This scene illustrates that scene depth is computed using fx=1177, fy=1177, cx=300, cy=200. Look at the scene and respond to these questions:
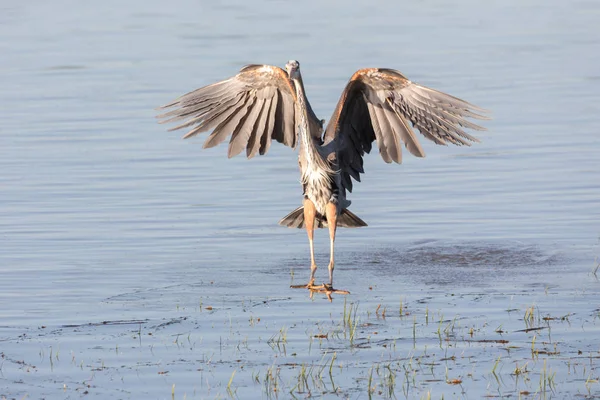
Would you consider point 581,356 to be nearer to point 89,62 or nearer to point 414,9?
point 89,62

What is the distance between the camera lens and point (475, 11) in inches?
1134

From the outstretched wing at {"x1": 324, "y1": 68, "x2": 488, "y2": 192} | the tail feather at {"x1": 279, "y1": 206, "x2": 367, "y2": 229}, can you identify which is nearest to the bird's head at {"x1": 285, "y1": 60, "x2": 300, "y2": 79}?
the outstretched wing at {"x1": 324, "y1": 68, "x2": 488, "y2": 192}

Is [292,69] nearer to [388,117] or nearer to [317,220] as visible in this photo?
[388,117]

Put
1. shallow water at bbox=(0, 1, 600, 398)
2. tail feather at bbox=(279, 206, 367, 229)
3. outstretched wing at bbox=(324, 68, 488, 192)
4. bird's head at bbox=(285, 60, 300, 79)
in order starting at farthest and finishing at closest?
tail feather at bbox=(279, 206, 367, 229)
outstretched wing at bbox=(324, 68, 488, 192)
bird's head at bbox=(285, 60, 300, 79)
shallow water at bbox=(0, 1, 600, 398)

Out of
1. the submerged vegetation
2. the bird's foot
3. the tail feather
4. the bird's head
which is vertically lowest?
the submerged vegetation

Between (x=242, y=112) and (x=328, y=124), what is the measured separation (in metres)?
0.82

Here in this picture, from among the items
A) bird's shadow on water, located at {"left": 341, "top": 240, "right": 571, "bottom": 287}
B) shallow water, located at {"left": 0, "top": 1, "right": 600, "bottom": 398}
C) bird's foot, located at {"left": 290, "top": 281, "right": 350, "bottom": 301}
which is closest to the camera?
shallow water, located at {"left": 0, "top": 1, "right": 600, "bottom": 398}

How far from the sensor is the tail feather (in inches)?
372

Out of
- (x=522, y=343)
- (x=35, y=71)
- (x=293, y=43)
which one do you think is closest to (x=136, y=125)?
(x=35, y=71)

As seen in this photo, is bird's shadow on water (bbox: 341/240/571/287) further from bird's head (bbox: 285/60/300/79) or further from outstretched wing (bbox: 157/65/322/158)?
bird's head (bbox: 285/60/300/79)

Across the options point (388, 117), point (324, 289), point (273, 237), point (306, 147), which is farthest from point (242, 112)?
point (273, 237)

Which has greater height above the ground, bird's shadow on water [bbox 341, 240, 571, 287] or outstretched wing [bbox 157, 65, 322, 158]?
outstretched wing [bbox 157, 65, 322, 158]

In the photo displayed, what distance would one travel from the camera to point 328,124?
9.58 meters

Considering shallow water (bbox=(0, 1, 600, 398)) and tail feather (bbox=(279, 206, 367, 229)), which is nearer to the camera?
shallow water (bbox=(0, 1, 600, 398))
